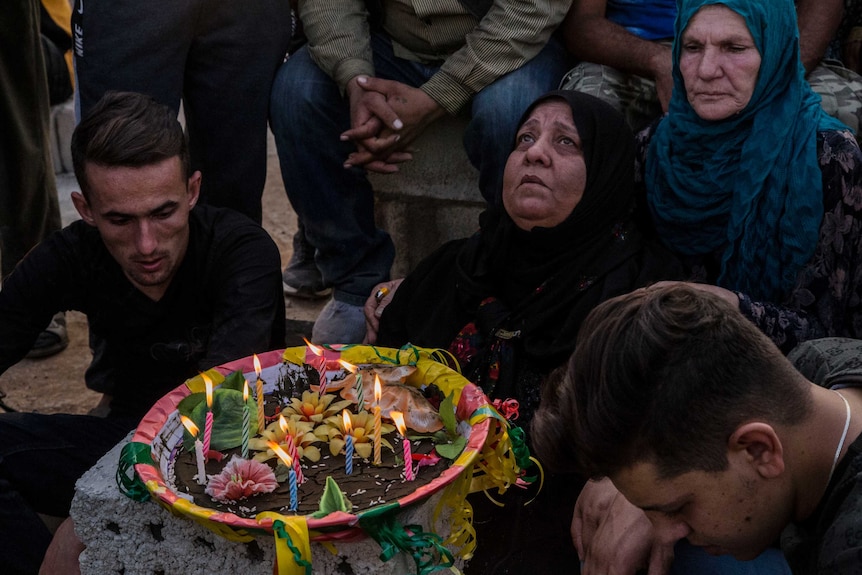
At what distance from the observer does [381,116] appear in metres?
3.51

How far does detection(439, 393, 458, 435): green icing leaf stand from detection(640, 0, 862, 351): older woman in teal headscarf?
984 mm

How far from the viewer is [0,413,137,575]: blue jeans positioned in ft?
8.20

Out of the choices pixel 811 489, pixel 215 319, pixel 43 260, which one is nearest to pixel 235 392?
pixel 215 319

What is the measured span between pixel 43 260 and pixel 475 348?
1.32m

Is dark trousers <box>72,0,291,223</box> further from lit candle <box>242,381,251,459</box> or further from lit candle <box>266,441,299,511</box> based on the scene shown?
lit candle <box>266,441,299,511</box>

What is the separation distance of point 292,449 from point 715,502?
833 millimetres

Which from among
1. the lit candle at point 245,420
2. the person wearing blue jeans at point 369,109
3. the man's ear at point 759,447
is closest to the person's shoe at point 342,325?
the person wearing blue jeans at point 369,109

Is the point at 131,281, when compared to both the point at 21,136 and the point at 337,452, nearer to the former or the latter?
the point at 337,452

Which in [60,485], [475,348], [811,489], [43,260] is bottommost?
[60,485]

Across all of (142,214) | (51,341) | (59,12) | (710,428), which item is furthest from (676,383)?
(59,12)

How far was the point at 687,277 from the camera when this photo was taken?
2.95 meters

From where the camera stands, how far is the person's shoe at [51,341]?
463 cm

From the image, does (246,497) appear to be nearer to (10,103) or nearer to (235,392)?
(235,392)

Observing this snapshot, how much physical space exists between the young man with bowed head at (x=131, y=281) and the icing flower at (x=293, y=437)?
646mm
